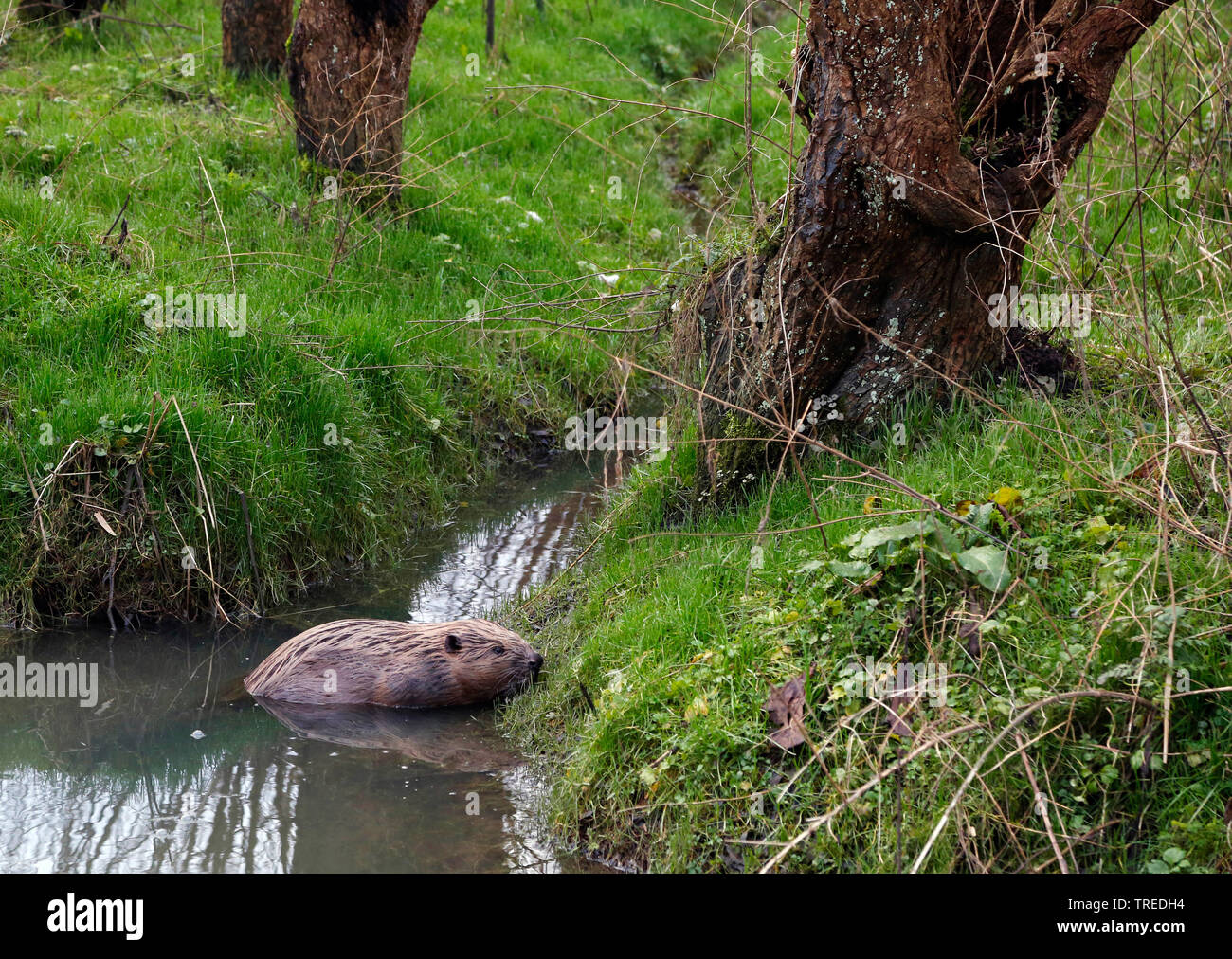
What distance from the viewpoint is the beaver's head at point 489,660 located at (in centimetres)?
518

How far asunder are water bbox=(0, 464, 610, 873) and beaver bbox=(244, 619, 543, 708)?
0.09 meters

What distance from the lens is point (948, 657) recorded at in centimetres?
382

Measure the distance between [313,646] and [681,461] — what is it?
207cm

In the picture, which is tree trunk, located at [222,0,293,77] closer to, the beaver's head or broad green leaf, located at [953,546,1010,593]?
the beaver's head

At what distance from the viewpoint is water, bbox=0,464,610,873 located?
4.00 meters

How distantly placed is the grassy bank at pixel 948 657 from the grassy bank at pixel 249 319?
186 centimetres

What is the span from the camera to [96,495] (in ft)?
18.8

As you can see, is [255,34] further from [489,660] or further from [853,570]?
[853,570]

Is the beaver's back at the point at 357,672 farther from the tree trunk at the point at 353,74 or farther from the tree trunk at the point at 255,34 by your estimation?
the tree trunk at the point at 255,34

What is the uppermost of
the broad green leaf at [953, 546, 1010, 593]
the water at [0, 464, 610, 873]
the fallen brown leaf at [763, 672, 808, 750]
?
the broad green leaf at [953, 546, 1010, 593]

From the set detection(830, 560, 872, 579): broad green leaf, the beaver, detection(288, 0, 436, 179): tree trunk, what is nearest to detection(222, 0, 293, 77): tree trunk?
detection(288, 0, 436, 179): tree trunk

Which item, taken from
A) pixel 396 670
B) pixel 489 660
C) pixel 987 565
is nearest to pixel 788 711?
pixel 987 565

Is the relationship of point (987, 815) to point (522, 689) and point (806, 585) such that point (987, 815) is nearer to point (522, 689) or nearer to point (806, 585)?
point (806, 585)

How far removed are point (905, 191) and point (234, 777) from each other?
377 centimetres
